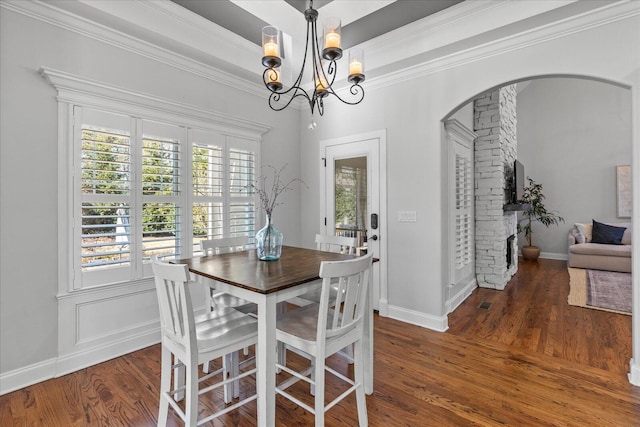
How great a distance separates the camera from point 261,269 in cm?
196

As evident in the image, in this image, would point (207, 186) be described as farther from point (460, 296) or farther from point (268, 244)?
point (460, 296)

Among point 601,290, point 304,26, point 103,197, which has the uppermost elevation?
point 304,26

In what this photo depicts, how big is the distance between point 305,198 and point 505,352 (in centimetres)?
289

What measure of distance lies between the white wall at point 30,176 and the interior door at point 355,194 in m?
2.53

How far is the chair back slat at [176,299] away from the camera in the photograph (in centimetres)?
146

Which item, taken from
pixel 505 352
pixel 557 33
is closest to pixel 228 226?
pixel 505 352

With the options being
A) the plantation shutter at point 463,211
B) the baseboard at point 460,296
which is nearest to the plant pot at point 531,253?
the baseboard at point 460,296

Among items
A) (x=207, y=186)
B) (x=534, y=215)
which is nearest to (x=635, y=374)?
(x=207, y=186)

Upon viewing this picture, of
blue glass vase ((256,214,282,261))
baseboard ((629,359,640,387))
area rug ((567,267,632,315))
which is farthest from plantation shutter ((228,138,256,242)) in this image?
area rug ((567,267,632,315))

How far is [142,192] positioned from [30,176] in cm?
74

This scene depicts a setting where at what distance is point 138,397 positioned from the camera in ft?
6.81

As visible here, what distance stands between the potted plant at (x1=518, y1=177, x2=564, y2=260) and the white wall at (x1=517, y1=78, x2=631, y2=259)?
160 millimetres

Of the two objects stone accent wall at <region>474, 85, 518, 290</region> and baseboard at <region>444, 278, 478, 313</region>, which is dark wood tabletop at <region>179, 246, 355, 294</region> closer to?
baseboard at <region>444, 278, 478, 313</region>

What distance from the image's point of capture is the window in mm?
2457
